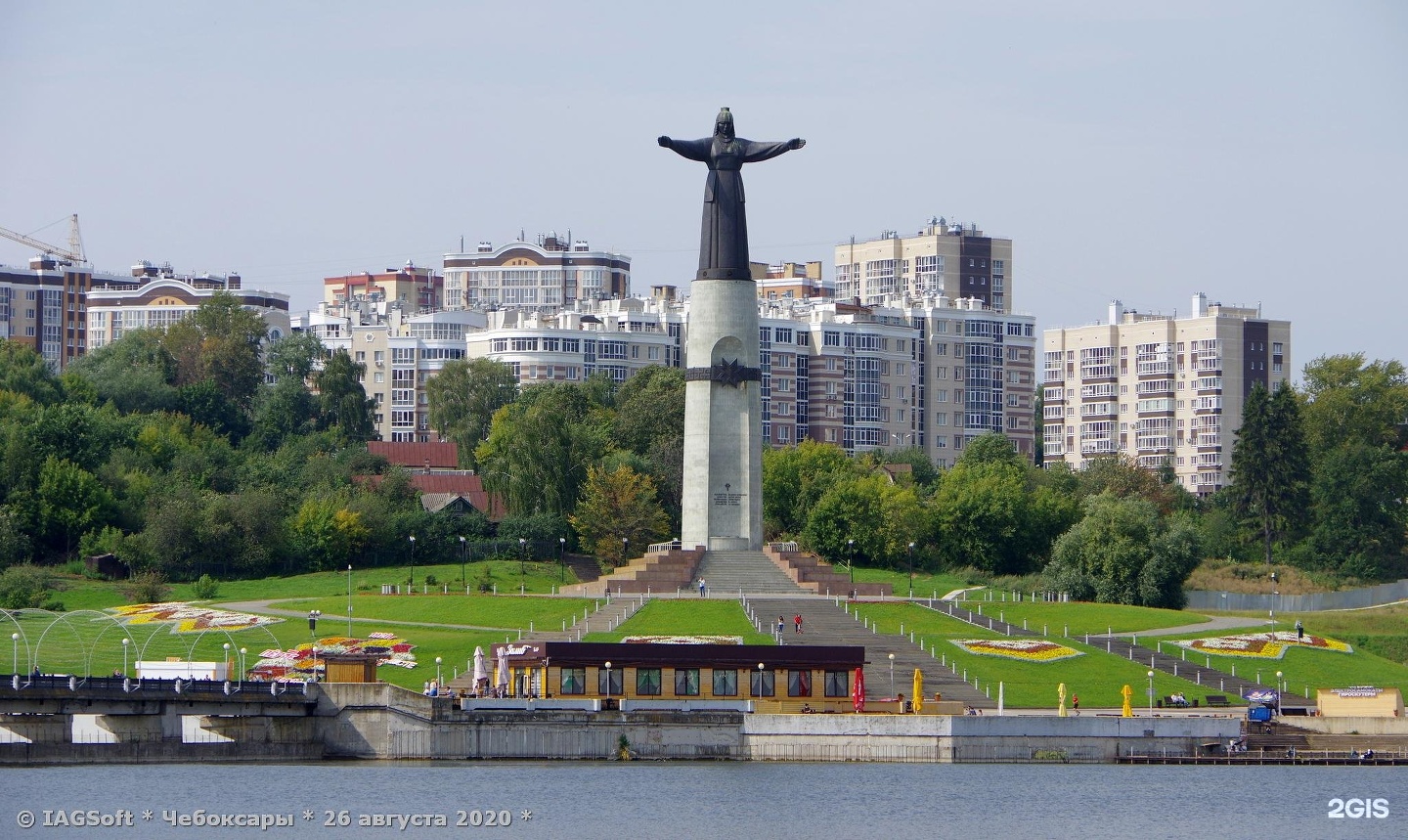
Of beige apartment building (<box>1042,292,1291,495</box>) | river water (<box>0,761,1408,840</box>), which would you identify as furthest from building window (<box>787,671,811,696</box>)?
beige apartment building (<box>1042,292,1291,495</box>)

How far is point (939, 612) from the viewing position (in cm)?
9075

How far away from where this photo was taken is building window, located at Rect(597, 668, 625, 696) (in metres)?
66.2

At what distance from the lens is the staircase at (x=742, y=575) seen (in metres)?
95.1

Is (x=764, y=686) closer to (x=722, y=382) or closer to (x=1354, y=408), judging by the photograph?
(x=722, y=382)

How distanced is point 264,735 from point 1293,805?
25841 mm

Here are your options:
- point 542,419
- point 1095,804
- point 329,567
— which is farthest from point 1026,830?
point 542,419

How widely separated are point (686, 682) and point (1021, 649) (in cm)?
1655

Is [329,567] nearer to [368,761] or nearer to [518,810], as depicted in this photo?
[368,761]

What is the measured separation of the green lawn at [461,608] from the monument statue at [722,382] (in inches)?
371

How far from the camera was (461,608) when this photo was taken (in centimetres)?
8844

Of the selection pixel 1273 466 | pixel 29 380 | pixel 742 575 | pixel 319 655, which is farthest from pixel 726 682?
pixel 29 380

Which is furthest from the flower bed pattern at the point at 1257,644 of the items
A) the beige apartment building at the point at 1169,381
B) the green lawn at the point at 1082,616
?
the beige apartment building at the point at 1169,381

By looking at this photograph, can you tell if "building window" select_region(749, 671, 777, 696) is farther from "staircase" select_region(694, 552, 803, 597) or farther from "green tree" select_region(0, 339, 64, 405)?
"green tree" select_region(0, 339, 64, 405)

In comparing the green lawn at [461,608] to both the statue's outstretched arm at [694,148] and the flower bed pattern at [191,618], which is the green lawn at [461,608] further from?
the statue's outstretched arm at [694,148]
